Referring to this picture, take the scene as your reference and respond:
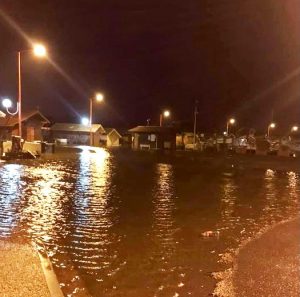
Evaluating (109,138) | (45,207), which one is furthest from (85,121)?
(45,207)

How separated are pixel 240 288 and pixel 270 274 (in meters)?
0.77

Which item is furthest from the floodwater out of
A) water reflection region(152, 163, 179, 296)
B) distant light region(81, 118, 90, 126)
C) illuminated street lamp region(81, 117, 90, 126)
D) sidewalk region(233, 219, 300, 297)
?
distant light region(81, 118, 90, 126)

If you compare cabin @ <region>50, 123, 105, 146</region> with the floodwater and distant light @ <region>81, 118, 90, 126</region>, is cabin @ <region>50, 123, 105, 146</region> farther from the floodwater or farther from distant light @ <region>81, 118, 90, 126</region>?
the floodwater

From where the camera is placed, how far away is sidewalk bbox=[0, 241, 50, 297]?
5050mm

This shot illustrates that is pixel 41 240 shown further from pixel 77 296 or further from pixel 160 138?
pixel 160 138

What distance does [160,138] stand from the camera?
6862cm

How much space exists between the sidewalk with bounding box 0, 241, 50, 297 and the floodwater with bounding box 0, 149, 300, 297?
49cm

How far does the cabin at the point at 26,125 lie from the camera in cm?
4958

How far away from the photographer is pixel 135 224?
1048 centimetres

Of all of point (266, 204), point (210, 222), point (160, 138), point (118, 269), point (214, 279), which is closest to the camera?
point (214, 279)

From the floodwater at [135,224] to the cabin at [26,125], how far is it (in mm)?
31285

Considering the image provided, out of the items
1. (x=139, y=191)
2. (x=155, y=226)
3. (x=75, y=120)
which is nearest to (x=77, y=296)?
(x=155, y=226)

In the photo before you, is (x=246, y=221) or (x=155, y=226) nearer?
(x=155, y=226)

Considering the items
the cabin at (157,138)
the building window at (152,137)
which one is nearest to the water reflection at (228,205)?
the cabin at (157,138)
